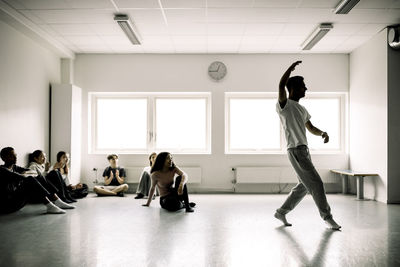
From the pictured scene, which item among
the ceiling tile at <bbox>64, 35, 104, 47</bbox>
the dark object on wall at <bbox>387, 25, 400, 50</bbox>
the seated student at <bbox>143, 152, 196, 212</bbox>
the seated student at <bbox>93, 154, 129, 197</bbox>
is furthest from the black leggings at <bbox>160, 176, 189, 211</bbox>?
the dark object on wall at <bbox>387, 25, 400, 50</bbox>

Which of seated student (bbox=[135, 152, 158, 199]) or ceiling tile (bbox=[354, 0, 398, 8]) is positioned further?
seated student (bbox=[135, 152, 158, 199])

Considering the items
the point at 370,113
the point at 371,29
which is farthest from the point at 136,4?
the point at 370,113

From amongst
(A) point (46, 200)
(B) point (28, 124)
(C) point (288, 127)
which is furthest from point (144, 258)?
(B) point (28, 124)

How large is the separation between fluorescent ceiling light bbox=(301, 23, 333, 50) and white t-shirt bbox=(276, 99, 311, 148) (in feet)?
7.60

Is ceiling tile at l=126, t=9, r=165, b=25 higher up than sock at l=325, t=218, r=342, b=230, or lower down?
higher up

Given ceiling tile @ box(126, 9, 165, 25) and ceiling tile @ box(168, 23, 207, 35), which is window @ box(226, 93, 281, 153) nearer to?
ceiling tile @ box(168, 23, 207, 35)

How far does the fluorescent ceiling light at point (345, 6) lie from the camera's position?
4.51 meters

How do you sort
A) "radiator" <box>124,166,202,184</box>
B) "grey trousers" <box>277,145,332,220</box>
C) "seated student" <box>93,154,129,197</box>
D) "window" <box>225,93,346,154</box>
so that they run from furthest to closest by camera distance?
1. "window" <box>225,93,346,154</box>
2. "radiator" <box>124,166,202,184</box>
3. "seated student" <box>93,154,129,197</box>
4. "grey trousers" <box>277,145,332,220</box>

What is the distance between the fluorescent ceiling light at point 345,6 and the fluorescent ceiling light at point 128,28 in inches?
114

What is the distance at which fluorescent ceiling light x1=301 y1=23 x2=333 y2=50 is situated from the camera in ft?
18.0

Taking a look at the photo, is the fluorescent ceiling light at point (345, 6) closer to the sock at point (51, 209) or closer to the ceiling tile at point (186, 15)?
the ceiling tile at point (186, 15)

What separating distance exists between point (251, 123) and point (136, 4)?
12.0 feet

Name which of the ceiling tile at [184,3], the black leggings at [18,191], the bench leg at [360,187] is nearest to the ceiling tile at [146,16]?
the ceiling tile at [184,3]

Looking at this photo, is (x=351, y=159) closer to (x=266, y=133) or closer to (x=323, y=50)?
(x=266, y=133)
